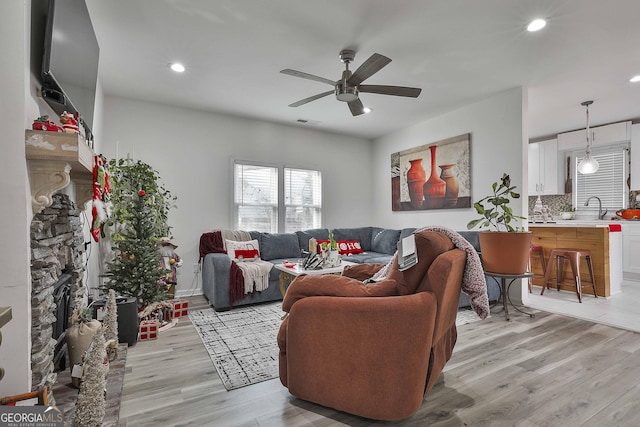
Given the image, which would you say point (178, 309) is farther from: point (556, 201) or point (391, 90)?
point (556, 201)

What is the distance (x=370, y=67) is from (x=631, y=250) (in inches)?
225

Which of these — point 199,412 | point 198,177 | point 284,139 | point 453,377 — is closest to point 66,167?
point 199,412

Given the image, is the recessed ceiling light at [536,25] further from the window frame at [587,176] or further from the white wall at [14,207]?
the window frame at [587,176]

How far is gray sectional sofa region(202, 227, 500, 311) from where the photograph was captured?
3.73m

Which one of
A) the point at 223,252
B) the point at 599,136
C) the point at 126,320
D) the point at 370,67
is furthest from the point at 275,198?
the point at 599,136

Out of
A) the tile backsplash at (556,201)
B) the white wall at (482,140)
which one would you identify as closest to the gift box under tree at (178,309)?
the white wall at (482,140)

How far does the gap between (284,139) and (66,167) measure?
13.6ft

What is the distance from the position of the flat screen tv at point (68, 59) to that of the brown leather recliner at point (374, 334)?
1.68m

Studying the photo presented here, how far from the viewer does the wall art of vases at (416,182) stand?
529 centimetres

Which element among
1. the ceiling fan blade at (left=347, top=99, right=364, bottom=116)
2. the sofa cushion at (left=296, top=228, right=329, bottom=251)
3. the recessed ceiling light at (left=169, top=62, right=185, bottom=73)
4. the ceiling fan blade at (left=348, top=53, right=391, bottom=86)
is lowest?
the sofa cushion at (left=296, top=228, right=329, bottom=251)

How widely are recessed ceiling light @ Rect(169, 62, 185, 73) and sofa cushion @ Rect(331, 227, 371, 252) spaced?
3378mm

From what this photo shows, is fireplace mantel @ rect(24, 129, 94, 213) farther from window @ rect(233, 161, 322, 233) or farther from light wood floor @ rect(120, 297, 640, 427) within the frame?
window @ rect(233, 161, 322, 233)

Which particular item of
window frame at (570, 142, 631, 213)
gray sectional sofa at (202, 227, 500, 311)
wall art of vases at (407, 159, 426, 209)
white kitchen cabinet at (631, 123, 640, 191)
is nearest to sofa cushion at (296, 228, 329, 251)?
gray sectional sofa at (202, 227, 500, 311)

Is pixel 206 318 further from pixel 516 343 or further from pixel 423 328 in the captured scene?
pixel 516 343
